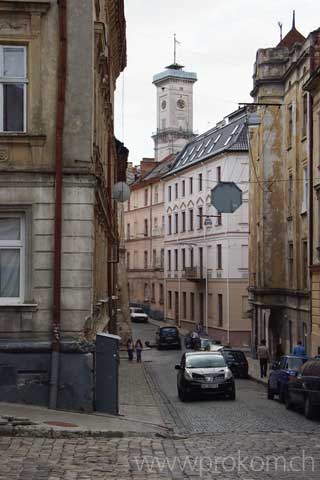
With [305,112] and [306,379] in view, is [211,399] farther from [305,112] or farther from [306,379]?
[305,112]

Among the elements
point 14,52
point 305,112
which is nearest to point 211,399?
point 14,52

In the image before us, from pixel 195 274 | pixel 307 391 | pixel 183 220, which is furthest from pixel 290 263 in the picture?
pixel 183 220

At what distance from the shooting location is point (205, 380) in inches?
981

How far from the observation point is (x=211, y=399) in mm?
25578

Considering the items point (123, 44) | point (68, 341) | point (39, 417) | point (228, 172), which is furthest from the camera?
point (228, 172)

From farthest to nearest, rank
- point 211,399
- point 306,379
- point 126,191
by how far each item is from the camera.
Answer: point 126,191 < point 211,399 < point 306,379

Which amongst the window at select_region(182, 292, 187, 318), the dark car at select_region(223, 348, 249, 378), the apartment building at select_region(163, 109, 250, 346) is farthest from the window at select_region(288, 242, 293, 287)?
the window at select_region(182, 292, 187, 318)

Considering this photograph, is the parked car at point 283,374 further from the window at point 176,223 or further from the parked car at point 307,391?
the window at point 176,223

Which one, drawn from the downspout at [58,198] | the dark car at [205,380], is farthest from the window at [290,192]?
the downspout at [58,198]

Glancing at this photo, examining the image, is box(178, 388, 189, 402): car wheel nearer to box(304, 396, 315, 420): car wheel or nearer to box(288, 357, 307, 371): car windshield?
box(288, 357, 307, 371): car windshield

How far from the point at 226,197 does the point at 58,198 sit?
79.6ft

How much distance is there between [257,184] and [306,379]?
1016 inches

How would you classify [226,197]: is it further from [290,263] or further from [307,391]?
[307,391]

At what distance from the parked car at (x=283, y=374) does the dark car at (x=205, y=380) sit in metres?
1.22
